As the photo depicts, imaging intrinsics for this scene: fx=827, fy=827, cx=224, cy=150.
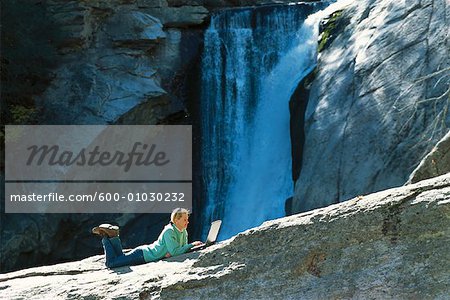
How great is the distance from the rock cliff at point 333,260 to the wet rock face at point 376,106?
8305mm

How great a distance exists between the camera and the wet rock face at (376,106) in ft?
47.3

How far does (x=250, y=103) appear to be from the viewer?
19438 millimetres

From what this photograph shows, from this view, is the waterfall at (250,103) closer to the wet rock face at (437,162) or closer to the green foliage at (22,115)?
the green foliage at (22,115)

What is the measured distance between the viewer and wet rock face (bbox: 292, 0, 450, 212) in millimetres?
14406

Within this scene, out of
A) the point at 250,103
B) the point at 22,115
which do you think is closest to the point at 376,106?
the point at 250,103

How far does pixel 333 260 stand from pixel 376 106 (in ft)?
32.4

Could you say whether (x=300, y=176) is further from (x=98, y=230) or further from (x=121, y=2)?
(x=98, y=230)

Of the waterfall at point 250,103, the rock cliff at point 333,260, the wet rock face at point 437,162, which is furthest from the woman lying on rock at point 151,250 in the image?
the waterfall at point 250,103

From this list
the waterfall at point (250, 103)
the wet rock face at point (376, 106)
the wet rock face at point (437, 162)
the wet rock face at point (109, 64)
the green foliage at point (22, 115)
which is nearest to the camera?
the wet rock face at point (437, 162)

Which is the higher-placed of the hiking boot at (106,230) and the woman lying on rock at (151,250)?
the hiking boot at (106,230)

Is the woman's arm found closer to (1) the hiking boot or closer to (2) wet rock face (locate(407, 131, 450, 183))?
(1) the hiking boot

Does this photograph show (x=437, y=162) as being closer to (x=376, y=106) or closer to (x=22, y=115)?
(x=376, y=106)

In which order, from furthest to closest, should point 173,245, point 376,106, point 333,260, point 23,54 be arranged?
point 23,54 < point 376,106 < point 173,245 < point 333,260

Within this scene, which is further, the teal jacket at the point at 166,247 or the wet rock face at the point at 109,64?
the wet rock face at the point at 109,64
